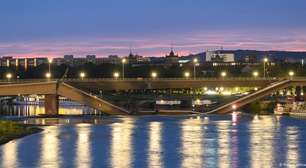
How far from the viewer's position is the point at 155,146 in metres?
51.4

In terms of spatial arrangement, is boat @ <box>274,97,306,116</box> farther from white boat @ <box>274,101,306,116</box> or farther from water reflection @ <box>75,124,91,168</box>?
water reflection @ <box>75,124,91,168</box>

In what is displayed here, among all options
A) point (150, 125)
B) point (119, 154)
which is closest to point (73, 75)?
point (150, 125)

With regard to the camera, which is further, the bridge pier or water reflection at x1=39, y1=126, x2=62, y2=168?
the bridge pier

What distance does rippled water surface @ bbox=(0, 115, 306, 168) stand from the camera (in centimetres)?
4291

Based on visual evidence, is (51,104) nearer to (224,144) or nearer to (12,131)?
(12,131)

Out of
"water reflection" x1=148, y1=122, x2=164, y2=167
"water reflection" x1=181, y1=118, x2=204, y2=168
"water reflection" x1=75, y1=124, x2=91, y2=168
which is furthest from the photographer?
"water reflection" x1=181, y1=118, x2=204, y2=168

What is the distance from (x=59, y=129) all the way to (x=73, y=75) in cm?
8597

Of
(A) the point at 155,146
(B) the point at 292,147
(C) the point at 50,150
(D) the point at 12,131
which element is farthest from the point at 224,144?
(D) the point at 12,131

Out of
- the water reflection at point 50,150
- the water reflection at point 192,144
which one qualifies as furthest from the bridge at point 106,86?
the water reflection at point 50,150

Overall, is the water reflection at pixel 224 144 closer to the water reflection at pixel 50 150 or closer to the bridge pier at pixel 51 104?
the water reflection at pixel 50 150

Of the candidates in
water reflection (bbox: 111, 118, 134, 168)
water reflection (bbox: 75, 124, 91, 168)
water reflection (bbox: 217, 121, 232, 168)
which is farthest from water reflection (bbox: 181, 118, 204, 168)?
water reflection (bbox: 75, 124, 91, 168)

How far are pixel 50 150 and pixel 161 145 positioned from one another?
698 cm

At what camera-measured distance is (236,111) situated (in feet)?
316

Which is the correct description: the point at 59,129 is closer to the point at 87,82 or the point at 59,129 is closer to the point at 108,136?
the point at 108,136
